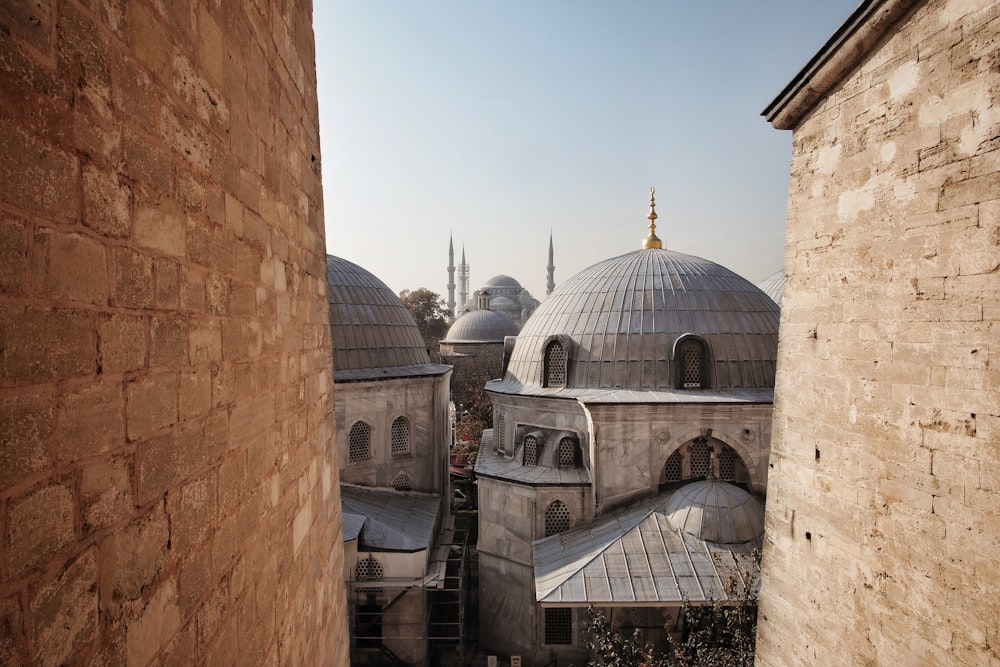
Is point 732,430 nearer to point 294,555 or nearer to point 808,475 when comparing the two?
point 808,475

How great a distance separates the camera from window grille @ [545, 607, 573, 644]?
1127cm

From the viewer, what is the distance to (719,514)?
10.3m

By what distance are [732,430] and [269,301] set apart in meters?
11.0

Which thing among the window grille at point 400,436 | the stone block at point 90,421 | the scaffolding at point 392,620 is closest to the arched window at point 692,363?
the scaffolding at point 392,620

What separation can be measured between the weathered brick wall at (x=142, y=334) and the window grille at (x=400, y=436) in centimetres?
1156

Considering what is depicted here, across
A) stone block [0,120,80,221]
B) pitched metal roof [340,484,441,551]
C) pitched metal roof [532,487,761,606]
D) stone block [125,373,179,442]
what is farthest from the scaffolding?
stone block [0,120,80,221]

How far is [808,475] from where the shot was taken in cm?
429

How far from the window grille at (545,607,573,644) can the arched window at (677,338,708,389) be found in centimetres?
526

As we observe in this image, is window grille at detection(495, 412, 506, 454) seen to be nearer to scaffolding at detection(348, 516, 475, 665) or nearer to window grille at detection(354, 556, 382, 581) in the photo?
scaffolding at detection(348, 516, 475, 665)

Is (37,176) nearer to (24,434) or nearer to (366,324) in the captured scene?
(24,434)

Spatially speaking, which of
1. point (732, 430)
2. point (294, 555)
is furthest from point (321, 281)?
point (732, 430)

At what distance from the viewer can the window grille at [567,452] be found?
12695 millimetres

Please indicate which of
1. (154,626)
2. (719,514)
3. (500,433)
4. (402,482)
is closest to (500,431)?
(500,433)

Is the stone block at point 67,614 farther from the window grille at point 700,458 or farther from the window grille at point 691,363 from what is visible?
the window grille at point 691,363
